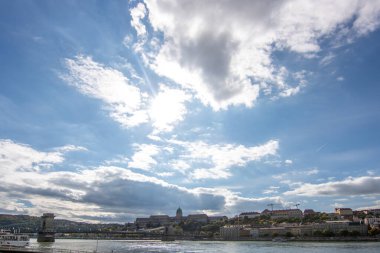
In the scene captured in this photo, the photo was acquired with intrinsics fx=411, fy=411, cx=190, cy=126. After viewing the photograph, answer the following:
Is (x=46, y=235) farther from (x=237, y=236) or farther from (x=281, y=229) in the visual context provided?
(x=281, y=229)

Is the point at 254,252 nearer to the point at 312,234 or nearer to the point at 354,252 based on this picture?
the point at 354,252

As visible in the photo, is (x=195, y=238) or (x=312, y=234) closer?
(x=312, y=234)

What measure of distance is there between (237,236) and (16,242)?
13354 centimetres

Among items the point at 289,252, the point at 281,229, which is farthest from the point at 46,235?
the point at 289,252

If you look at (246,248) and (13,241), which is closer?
(13,241)

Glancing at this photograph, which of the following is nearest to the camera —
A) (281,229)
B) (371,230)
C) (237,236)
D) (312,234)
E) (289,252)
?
(289,252)

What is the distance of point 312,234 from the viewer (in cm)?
16650

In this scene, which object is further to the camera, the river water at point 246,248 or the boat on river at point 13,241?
the river water at point 246,248

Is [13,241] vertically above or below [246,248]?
above

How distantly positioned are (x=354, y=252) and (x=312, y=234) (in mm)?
95637

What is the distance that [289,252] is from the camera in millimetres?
81250

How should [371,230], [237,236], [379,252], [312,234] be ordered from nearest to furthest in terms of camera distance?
[379,252] < [371,230] < [312,234] < [237,236]

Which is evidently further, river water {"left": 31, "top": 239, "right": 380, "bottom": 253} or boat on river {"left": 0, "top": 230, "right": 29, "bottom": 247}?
river water {"left": 31, "top": 239, "right": 380, "bottom": 253}

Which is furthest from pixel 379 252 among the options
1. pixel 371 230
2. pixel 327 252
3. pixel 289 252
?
pixel 371 230
